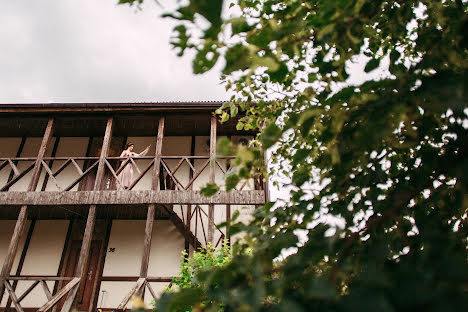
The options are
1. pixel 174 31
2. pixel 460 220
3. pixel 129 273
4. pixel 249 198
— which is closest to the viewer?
pixel 174 31

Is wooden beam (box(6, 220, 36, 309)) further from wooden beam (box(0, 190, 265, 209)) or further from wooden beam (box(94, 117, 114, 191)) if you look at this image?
wooden beam (box(94, 117, 114, 191))

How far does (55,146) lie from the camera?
32.7 feet

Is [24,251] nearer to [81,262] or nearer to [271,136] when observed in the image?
[81,262]

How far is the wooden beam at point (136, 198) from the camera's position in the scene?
22.9 ft

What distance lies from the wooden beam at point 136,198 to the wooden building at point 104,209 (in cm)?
2

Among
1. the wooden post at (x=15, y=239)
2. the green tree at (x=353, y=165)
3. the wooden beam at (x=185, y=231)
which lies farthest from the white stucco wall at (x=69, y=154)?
the green tree at (x=353, y=165)

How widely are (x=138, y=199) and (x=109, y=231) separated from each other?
245cm

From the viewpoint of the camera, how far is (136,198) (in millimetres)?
7055

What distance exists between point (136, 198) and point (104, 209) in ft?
5.73

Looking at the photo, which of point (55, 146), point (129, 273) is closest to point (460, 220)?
point (129, 273)

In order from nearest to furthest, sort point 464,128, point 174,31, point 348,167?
point 174,31
point 348,167
point 464,128

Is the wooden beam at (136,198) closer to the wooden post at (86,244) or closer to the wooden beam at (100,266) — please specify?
the wooden post at (86,244)

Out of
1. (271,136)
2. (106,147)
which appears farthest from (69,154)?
(271,136)

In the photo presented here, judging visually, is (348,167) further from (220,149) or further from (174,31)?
(174,31)
